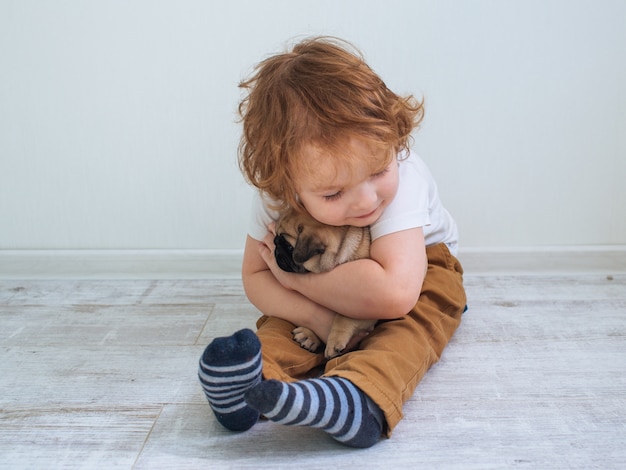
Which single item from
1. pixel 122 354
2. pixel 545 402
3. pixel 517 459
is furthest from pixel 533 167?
pixel 122 354

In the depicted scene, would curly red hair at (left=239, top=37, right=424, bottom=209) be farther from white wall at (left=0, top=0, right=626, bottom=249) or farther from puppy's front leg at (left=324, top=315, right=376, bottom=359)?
white wall at (left=0, top=0, right=626, bottom=249)

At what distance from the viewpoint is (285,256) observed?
1.16 meters

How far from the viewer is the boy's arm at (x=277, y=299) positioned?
1220mm

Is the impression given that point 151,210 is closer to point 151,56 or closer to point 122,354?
point 151,56

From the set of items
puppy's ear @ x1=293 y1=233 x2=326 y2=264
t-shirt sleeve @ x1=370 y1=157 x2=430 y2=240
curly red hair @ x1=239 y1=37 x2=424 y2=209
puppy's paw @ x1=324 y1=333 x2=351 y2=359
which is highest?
curly red hair @ x1=239 y1=37 x2=424 y2=209

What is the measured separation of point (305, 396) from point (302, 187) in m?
0.35

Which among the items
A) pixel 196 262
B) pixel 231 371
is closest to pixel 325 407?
pixel 231 371

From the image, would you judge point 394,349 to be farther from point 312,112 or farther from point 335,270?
point 312,112

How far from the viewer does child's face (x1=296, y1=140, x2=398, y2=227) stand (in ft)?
3.37

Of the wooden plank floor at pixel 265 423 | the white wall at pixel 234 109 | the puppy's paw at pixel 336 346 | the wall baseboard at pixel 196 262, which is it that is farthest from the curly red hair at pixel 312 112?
the wall baseboard at pixel 196 262

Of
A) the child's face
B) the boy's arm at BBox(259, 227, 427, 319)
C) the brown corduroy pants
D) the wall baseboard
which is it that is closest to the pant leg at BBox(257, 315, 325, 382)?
the brown corduroy pants

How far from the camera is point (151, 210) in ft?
5.79

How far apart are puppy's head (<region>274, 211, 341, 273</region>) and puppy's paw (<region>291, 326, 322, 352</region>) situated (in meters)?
0.13

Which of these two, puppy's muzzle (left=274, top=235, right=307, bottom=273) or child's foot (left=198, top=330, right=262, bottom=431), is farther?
puppy's muzzle (left=274, top=235, right=307, bottom=273)
